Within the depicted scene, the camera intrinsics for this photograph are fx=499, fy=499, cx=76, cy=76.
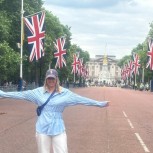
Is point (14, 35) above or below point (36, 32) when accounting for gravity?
above

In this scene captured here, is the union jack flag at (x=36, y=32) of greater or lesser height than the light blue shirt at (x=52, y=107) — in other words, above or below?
above

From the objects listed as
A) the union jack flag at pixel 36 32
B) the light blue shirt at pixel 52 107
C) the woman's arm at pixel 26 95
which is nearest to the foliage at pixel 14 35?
the union jack flag at pixel 36 32

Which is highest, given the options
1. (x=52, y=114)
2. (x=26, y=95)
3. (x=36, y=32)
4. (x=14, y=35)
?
(x=14, y=35)

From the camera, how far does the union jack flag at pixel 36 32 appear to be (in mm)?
37406

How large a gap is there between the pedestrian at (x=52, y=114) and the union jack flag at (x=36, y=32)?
3066cm

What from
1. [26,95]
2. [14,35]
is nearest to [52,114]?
[26,95]

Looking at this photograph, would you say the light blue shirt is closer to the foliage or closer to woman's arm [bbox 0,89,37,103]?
woman's arm [bbox 0,89,37,103]

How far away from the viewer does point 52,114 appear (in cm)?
677

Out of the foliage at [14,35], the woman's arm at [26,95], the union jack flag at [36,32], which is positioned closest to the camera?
the woman's arm at [26,95]

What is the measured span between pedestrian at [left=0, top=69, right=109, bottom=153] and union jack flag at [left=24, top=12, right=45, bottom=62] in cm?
3066

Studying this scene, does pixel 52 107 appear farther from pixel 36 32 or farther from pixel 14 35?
pixel 14 35

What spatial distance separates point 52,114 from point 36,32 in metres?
31.4

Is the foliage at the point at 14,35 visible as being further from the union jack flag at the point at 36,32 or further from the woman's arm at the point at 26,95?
the woman's arm at the point at 26,95

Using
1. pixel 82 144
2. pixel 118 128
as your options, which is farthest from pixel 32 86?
pixel 82 144
